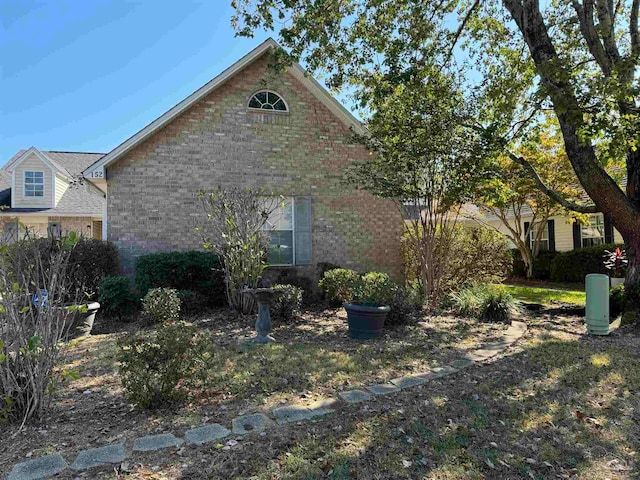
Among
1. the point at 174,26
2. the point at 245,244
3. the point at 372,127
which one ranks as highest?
the point at 174,26

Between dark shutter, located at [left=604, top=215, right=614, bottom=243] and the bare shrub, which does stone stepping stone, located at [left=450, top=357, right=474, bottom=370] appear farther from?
dark shutter, located at [left=604, top=215, right=614, bottom=243]

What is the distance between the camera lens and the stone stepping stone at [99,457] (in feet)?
10.3

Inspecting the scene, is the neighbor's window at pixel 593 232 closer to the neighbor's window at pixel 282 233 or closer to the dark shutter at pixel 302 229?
the dark shutter at pixel 302 229

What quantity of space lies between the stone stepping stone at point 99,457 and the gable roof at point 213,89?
8.04 metres

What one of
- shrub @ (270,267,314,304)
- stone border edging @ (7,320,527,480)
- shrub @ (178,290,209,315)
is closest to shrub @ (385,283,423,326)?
stone border edging @ (7,320,527,480)

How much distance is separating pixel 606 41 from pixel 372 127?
183 inches

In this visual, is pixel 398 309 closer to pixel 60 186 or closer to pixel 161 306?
pixel 161 306

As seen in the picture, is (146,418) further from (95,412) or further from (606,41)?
(606,41)

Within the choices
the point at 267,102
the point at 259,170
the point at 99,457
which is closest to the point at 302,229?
the point at 259,170

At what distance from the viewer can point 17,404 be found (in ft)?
12.5

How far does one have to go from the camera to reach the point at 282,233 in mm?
11477

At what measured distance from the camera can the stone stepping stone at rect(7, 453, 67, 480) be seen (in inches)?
117

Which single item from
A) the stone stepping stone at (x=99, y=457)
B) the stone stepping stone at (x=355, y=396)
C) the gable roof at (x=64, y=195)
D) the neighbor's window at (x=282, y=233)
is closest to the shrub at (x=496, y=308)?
the neighbor's window at (x=282, y=233)

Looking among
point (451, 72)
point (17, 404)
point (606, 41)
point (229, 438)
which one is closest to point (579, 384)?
point (229, 438)
